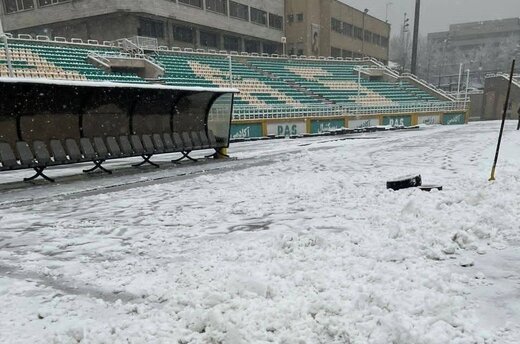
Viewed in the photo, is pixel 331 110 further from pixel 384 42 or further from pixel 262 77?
pixel 384 42


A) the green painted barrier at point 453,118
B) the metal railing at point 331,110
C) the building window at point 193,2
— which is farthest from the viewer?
the building window at point 193,2

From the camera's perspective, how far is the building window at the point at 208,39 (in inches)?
1640

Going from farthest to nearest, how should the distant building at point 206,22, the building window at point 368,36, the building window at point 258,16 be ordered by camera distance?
the building window at point 368,36
the building window at point 258,16
the distant building at point 206,22

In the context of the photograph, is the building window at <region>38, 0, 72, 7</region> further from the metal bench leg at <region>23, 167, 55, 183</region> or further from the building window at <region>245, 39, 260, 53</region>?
the metal bench leg at <region>23, 167, 55, 183</region>

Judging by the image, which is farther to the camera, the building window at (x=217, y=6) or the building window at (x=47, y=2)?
the building window at (x=217, y=6)

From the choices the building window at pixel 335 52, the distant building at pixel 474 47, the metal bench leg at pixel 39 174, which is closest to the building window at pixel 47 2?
the metal bench leg at pixel 39 174

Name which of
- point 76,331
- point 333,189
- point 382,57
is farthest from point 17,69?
point 382,57

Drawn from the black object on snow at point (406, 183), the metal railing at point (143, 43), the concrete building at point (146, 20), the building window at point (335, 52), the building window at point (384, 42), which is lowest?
the black object on snow at point (406, 183)

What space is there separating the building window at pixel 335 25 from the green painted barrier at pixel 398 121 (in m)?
30.2

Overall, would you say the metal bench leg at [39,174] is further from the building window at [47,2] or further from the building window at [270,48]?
the building window at [270,48]

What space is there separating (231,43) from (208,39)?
3.83 metres

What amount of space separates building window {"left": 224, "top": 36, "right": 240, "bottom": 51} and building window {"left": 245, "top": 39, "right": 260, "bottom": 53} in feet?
6.55

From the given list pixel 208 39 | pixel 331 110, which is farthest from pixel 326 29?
pixel 331 110

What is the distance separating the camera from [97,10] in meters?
33.5
